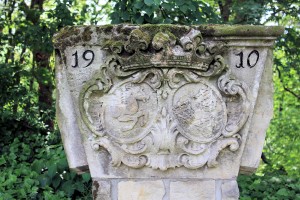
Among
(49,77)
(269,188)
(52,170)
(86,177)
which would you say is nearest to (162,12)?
(86,177)

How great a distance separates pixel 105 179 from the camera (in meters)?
3.83

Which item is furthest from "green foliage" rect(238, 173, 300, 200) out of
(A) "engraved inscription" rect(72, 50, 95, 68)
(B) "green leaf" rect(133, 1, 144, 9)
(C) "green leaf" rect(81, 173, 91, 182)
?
(A) "engraved inscription" rect(72, 50, 95, 68)

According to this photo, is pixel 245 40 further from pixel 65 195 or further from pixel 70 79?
pixel 65 195

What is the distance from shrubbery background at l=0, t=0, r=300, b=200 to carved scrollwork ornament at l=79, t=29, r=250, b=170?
1.30 m

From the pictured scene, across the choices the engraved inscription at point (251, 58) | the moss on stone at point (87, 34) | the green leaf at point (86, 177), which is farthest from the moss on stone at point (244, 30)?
the green leaf at point (86, 177)

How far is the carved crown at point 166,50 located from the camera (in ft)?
11.8

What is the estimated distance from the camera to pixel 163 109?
12.2 feet

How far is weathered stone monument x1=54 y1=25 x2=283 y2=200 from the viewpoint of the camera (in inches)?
144

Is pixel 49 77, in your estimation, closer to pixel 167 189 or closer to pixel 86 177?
pixel 86 177

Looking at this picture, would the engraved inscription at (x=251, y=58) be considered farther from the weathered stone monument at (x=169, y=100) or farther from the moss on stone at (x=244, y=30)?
the moss on stone at (x=244, y=30)

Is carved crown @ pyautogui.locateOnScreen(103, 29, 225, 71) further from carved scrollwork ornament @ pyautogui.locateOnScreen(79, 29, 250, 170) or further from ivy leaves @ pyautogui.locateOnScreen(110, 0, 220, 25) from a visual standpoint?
ivy leaves @ pyautogui.locateOnScreen(110, 0, 220, 25)

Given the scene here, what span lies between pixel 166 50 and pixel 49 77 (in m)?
4.40

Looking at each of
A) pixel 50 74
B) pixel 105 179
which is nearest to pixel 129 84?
pixel 105 179

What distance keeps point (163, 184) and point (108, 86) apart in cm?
75
